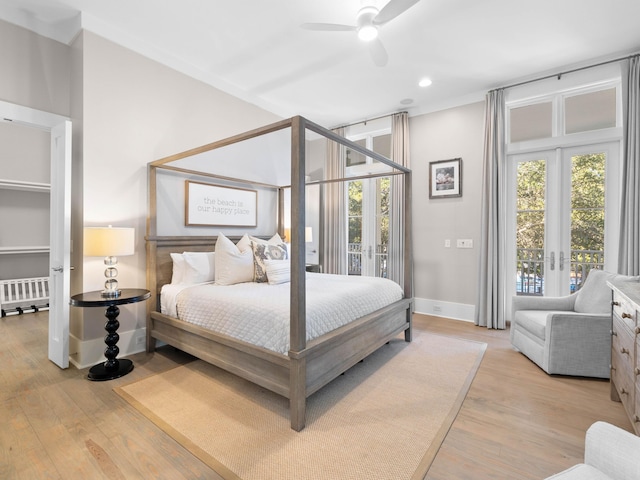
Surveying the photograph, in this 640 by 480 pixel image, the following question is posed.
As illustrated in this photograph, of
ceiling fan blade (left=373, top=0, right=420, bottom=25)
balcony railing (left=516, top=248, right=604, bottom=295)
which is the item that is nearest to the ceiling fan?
ceiling fan blade (left=373, top=0, right=420, bottom=25)

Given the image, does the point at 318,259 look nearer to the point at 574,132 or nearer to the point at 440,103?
the point at 440,103

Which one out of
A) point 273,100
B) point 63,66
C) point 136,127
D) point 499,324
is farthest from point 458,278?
point 63,66

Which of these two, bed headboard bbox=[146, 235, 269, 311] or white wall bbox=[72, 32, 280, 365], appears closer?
white wall bbox=[72, 32, 280, 365]

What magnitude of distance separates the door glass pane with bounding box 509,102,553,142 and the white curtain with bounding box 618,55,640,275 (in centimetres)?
73

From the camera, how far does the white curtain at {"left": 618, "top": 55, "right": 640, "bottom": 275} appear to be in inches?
127

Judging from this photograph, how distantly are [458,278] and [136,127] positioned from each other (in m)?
4.46

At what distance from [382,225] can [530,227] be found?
2.05 metres

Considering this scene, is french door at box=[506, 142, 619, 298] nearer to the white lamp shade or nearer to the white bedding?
the white bedding

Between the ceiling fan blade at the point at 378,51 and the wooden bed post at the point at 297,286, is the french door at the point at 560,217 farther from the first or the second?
the wooden bed post at the point at 297,286

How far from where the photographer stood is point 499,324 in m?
4.04

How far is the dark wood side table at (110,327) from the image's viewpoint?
2.55 meters

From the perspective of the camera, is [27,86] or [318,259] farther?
[318,259]

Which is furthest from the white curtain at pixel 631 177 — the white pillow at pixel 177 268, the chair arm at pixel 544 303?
the white pillow at pixel 177 268

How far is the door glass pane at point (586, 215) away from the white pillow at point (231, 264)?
3898 mm
